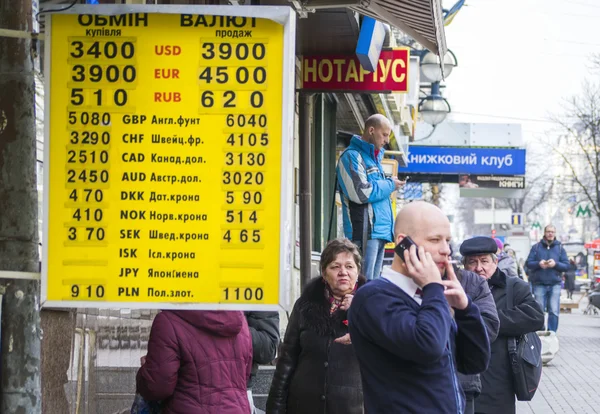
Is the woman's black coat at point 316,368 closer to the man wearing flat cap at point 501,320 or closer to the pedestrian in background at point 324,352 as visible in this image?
the pedestrian in background at point 324,352

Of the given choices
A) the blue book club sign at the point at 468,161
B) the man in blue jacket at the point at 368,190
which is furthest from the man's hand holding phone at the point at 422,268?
the blue book club sign at the point at 468,161

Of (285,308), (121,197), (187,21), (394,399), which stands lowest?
(394,399)

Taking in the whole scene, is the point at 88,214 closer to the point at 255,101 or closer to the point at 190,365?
the point at 255,101

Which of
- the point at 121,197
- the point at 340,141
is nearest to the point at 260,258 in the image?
the point at 121,197

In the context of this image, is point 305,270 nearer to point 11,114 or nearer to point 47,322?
point 47,322

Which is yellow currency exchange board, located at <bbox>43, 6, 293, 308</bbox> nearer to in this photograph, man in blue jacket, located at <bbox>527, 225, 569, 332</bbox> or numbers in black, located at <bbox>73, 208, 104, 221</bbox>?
numbers in black, located at <bbox>73, 208, 104, 221</bbox>

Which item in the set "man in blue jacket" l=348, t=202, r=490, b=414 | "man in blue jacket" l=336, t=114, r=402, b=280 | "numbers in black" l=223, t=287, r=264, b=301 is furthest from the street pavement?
"numbers in black" l=223, t=287, r=264, b=301

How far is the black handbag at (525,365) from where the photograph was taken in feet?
25.2

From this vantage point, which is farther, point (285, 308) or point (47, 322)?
point (47, 322)

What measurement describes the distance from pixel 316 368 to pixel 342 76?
6.35m

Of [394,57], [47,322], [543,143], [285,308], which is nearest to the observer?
[285,308]

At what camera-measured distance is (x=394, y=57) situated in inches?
500

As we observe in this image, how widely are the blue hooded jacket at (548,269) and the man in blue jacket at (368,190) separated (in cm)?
1080

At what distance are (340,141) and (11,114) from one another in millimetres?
16900
